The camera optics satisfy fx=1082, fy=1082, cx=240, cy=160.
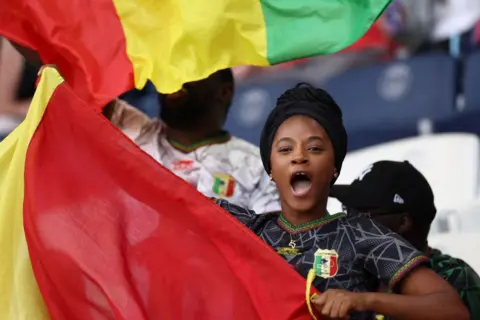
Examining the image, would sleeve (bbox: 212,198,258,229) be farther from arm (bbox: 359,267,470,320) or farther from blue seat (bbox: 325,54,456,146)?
blue seat (bbox: 325,54,456,146)

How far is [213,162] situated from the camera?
3727mm

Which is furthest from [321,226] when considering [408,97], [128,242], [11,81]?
[11,81]

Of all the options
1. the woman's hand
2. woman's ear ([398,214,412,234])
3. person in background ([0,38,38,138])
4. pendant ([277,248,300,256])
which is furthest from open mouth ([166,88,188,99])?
person in background ([0,38,38,138])

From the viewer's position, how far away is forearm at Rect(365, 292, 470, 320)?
2461 millimetres

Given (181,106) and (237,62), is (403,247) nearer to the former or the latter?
(237,62)

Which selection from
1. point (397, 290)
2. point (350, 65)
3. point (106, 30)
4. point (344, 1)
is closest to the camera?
point (397, 290)

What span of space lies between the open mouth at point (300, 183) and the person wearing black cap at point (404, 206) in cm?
68

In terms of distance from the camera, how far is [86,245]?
9.12 ft

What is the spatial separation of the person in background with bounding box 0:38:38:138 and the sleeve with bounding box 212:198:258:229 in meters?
5.94

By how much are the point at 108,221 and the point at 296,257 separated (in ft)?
1.64

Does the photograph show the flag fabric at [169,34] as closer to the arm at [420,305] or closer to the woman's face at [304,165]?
the woman's face at [304,165]

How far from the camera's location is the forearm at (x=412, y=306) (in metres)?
2.46

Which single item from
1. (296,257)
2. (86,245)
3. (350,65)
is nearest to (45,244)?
(86,245)

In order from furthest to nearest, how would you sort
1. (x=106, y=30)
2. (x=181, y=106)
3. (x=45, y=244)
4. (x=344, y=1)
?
(x=181, y=106)
(x=106, y=30)
(x=344, y=1)
(x=45, y=244)
